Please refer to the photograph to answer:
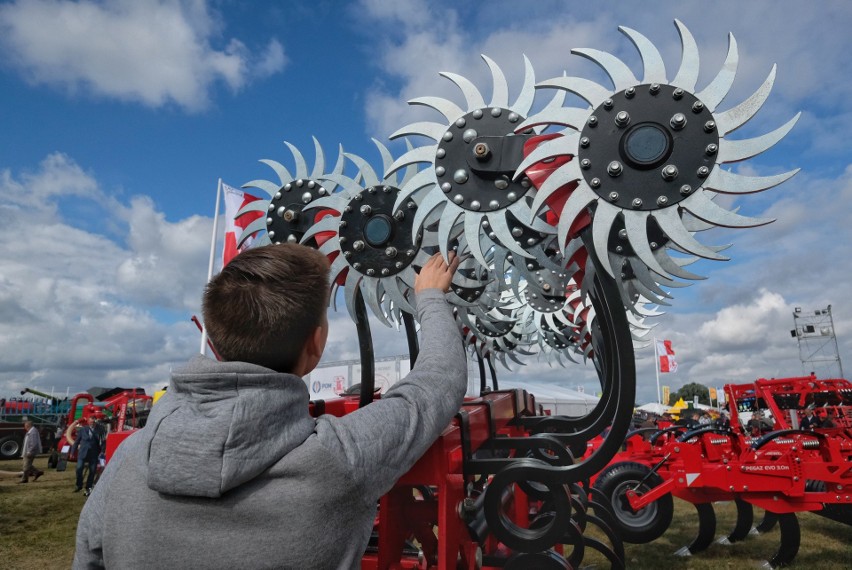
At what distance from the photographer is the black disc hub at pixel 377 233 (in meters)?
3.29

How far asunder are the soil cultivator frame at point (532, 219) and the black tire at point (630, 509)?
263 cm

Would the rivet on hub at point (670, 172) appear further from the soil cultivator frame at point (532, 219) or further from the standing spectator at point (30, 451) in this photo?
the standing spectator at point (30, 451)

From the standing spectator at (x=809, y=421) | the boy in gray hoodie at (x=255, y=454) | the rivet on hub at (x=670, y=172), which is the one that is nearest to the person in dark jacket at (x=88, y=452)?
the boy in gray hoodie at (x=255, y=454)

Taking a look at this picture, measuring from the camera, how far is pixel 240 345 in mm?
1118

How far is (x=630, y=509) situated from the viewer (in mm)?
6168

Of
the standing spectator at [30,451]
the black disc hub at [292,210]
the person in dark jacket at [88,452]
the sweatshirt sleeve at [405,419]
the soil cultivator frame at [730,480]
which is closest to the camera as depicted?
the sweatshirt sleeve at [405,419]

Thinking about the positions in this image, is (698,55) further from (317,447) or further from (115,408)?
(115,408)

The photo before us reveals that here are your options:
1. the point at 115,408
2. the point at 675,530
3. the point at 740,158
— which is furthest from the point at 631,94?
the point at 115,408

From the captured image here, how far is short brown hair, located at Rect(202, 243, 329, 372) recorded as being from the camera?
1.12 metres

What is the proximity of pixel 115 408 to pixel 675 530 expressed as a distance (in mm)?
15277

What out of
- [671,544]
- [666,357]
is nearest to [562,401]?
[666,357]

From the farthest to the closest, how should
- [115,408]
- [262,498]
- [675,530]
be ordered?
[115,408] < [675,530] < [262,498]

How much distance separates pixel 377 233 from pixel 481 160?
800 millimetres

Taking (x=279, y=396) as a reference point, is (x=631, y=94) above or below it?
above
